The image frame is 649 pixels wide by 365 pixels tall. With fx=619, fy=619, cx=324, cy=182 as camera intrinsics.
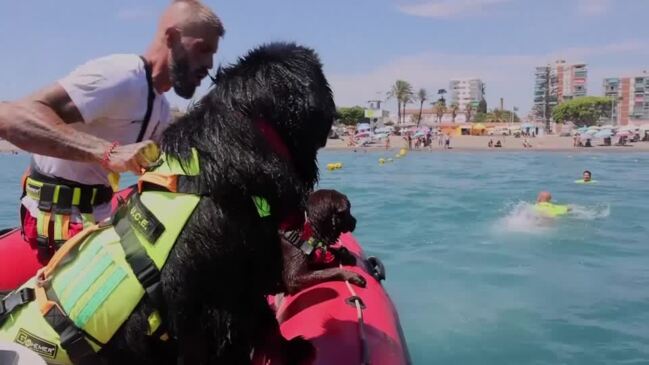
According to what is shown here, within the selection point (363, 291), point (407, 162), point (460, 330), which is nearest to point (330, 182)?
point (407, 162)

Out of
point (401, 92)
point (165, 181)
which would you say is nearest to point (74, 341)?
point (165, 181)

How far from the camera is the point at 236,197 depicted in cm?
179

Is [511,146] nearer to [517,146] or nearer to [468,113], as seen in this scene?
[517,146]

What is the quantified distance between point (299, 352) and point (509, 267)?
784cm

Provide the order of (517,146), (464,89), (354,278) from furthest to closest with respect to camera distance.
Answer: (464,89), (517,146), (354,278)

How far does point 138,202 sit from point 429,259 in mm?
9160

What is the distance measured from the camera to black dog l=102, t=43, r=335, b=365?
69.9 inches

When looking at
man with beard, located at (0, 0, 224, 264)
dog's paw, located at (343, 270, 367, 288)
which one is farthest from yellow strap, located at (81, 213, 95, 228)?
dog's paw, located at (343, 270, 367, 288)

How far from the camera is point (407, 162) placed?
32.5 m

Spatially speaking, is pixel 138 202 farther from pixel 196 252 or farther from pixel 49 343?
pixel 49 343

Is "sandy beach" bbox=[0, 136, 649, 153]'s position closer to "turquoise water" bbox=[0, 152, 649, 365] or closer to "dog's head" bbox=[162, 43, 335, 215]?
"turquoise water" bbox=[0, 152, 649, 365]

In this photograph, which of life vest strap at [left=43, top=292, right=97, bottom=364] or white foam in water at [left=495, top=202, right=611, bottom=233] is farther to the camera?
white foam in water at [left=495, top=202, right=611, bottom=233]

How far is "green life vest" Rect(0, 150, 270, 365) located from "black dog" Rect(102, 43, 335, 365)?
31 millimetres

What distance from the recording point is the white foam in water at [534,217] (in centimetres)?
1278
